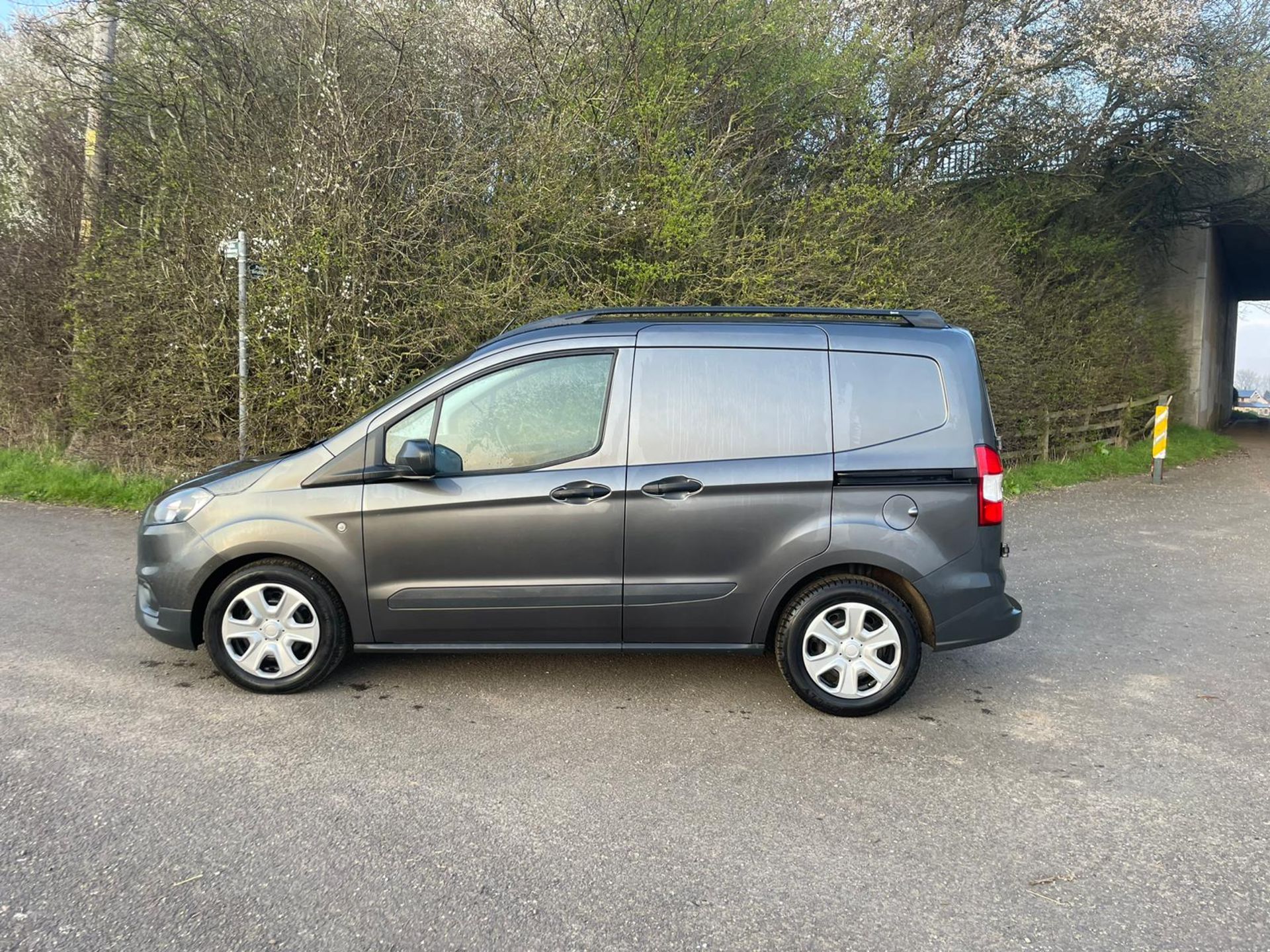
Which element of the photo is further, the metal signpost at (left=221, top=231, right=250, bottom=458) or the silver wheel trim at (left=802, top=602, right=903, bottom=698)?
the metal signpost at (left=221, top=231, right=250, bottom=458)

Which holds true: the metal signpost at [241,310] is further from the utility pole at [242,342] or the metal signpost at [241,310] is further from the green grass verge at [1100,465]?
the green grass verge at [1100,465]

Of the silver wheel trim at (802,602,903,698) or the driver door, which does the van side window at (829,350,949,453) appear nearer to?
the silver wheel trim at (802,602,903,698)

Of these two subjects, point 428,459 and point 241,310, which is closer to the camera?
point 428,459

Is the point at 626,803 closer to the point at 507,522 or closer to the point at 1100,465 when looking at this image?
the point at 507,522

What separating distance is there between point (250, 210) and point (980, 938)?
367 inches

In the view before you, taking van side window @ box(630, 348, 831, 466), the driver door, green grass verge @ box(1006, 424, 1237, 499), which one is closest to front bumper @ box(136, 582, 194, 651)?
the driver door

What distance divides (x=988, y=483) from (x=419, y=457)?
8.87 ft

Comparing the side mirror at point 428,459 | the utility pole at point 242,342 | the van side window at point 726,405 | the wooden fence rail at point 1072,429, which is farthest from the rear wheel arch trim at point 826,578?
the wooden fence rail at point 1072,429

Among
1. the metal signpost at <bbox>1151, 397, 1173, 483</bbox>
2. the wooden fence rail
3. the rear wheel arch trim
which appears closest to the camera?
the rear wheel arch trim

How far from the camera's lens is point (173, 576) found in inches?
180

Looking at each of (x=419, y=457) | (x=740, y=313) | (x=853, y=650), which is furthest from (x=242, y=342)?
(x=853, y=650)

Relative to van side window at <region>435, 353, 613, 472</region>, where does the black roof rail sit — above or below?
above

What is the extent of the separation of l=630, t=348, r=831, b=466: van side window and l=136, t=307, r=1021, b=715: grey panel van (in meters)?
0.01

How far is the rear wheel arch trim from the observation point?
4.48m
